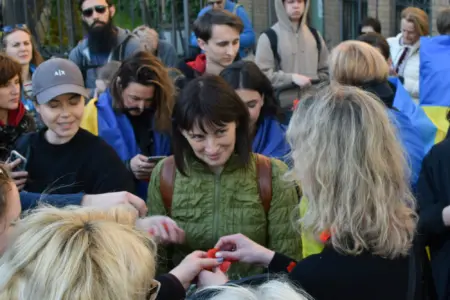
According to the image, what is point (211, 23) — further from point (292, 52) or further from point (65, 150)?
point (65, 150)

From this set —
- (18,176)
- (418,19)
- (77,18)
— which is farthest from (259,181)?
(77,18)

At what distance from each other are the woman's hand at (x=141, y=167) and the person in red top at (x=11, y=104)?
27.0 inches

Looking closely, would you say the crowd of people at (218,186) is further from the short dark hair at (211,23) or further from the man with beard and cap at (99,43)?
the man with beard and cap at (99,43)

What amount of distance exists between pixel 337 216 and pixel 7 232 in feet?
3.39

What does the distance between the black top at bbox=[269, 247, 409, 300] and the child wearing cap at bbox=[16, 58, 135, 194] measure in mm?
1338

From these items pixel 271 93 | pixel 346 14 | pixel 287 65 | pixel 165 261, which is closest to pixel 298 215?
pixel 165 261

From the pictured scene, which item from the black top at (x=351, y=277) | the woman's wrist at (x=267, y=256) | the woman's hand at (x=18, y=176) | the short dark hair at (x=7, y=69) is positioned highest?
the short dark hair at (x=7, y=69)

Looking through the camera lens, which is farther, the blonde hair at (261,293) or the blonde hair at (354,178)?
the blonde hair at (354,178)

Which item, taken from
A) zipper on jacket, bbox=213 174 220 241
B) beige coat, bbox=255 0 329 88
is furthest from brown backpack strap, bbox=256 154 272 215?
beige coat, bbox=255 0 329 88

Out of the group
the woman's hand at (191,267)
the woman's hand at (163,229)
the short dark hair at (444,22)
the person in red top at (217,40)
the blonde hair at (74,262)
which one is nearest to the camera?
the blonde hair at (74,262)

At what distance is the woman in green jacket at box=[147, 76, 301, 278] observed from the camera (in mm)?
2928

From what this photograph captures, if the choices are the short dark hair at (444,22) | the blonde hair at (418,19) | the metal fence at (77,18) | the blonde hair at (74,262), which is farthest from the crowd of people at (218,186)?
the metal fence at (77,18)

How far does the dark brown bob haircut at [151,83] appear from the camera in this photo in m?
3.79

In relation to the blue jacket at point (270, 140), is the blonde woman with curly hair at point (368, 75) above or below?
above
